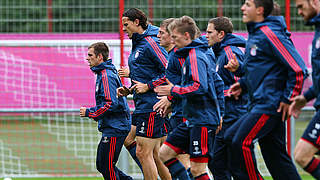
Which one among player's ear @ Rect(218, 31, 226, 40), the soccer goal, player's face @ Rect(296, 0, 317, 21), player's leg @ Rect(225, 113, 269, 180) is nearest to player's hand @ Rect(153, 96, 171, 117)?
player's ear @ Rect(218, 31, 226, 40)

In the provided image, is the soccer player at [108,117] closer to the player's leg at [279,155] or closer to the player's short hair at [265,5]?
the player's leg at [279,155]

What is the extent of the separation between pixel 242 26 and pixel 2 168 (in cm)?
450

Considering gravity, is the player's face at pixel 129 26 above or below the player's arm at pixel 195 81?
above

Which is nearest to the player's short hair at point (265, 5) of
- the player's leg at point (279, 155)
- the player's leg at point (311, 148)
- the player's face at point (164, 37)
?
the player's leg at point (279, 155)

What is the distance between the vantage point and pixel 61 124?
10.6 meters

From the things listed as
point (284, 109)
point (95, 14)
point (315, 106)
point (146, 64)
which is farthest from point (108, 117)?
point (95, 14)

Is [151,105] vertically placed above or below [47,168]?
above

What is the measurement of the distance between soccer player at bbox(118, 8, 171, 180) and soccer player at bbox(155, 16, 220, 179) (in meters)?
1.20

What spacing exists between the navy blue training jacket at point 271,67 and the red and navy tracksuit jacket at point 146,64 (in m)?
1.96

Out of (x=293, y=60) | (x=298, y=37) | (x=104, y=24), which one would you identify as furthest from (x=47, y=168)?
(x=293, y=60)

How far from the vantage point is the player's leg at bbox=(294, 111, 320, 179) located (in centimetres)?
498

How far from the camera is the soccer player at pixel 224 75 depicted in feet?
22.4

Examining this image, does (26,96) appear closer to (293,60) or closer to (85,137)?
(85,137)

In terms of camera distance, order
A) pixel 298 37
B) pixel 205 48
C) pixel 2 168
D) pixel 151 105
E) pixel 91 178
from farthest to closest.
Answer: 1. pixel 298 37
2. pixel 2 168
3. pixel 91 178
4. pixel 151 105
5. pixel 205 48
